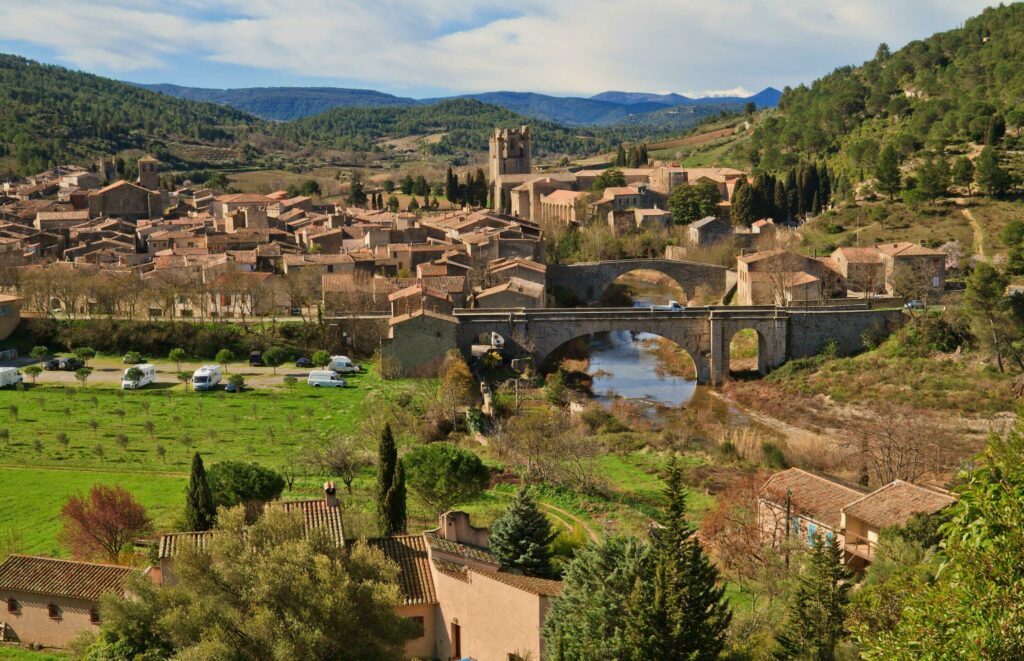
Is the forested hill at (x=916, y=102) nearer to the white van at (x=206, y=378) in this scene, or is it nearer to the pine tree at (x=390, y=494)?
the white van at (x=206, y=378)

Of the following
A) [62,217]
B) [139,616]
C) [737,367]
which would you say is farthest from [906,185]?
[139,616]

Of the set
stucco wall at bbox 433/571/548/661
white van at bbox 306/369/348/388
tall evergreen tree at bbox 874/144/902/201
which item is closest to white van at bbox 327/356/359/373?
white van at bbox 306/369/348/388

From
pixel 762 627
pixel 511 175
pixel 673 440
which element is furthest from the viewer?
pixel 511 175

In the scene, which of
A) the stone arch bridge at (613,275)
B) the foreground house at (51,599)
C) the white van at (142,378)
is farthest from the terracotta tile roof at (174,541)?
the stone arch bridge at (613,275)

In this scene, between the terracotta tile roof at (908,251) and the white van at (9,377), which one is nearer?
the white van at (9,377)

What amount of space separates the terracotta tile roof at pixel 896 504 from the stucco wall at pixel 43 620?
1428cm

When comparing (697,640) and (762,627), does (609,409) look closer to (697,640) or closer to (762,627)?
(762,627)

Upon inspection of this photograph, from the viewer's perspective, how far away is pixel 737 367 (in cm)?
4803

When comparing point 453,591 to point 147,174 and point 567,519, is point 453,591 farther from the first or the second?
point 147,174

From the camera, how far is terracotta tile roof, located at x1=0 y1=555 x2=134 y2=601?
17719mm

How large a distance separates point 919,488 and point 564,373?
24686 millimetres

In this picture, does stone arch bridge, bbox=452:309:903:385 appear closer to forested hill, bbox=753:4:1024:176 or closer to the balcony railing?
the balcony railing

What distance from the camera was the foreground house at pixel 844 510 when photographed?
2017 centimetres

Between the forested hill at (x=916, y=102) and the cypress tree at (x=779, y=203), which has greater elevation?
the forested hill at (x=916, y=102)
